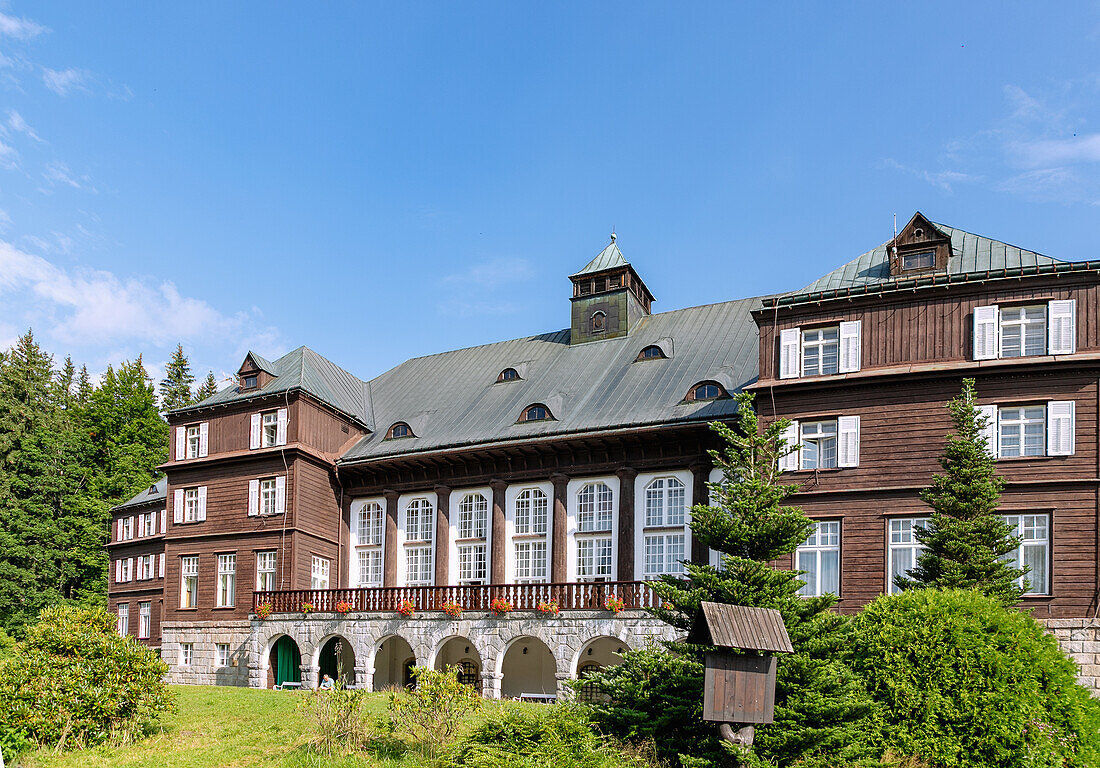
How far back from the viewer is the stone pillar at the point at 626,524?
99.3ft

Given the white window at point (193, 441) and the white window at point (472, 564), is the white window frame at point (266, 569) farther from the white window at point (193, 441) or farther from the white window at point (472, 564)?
the white window at point (472, 564)

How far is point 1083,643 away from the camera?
74.5ft

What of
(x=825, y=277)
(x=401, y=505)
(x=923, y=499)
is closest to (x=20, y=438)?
(x=401, y=505)

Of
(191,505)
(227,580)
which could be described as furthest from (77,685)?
(191,505)

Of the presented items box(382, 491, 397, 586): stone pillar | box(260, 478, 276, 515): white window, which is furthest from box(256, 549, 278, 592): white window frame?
box(382, 491, 397, 586): stone pillar

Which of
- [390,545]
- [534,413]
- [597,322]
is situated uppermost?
[597,322]

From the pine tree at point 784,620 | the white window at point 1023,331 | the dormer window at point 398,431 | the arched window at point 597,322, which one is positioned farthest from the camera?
the arched window at point 597,322

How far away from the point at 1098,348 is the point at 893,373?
4491mm

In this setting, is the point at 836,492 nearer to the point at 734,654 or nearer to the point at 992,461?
the point at 992,461

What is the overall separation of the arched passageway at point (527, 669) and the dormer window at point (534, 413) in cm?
683

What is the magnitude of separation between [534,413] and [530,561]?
4.64m

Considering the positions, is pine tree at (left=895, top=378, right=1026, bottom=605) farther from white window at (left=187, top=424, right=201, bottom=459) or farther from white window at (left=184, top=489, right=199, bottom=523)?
white window at (left=187, top=424, right=201, bottom=459)

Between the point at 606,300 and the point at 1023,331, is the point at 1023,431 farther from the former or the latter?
the point at 606,300

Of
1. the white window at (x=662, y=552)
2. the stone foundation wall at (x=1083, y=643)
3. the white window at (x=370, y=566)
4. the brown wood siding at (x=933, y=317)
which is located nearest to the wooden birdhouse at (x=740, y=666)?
the stone foundation wall at (x=1083, y=643)
